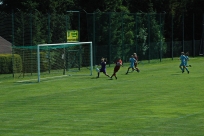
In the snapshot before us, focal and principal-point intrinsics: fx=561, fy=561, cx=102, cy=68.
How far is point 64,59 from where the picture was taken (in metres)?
46.0

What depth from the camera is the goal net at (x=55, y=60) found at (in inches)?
1692

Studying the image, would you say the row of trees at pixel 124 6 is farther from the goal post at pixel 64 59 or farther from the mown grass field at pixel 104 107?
the mown grass field at pixel 104 107

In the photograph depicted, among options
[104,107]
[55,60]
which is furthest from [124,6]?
[104,107]

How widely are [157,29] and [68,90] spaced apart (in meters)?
31.3

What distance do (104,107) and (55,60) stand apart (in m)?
22.2

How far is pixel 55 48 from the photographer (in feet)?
149

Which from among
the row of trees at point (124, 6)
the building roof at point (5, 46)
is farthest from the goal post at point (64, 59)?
the row of trees at point (124, 6)

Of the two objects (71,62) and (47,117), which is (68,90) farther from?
(71,62)

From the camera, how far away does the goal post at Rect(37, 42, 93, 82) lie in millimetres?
44644

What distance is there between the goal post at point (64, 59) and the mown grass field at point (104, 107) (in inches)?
223

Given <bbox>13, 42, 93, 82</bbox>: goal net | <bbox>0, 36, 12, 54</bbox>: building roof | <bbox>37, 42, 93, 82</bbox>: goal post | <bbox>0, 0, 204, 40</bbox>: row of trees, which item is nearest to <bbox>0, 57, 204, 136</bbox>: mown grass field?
<bbox>13, 42, 93, 82</bbox>: goal net

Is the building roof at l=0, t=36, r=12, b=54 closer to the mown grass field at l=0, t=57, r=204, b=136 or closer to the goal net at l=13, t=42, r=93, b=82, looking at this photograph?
the goal net at l=13, t=42, r=93, b=82

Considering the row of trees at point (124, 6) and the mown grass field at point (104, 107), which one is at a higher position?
the row of trees at point (124, 6)

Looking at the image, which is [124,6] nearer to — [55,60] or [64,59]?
[64,59]
